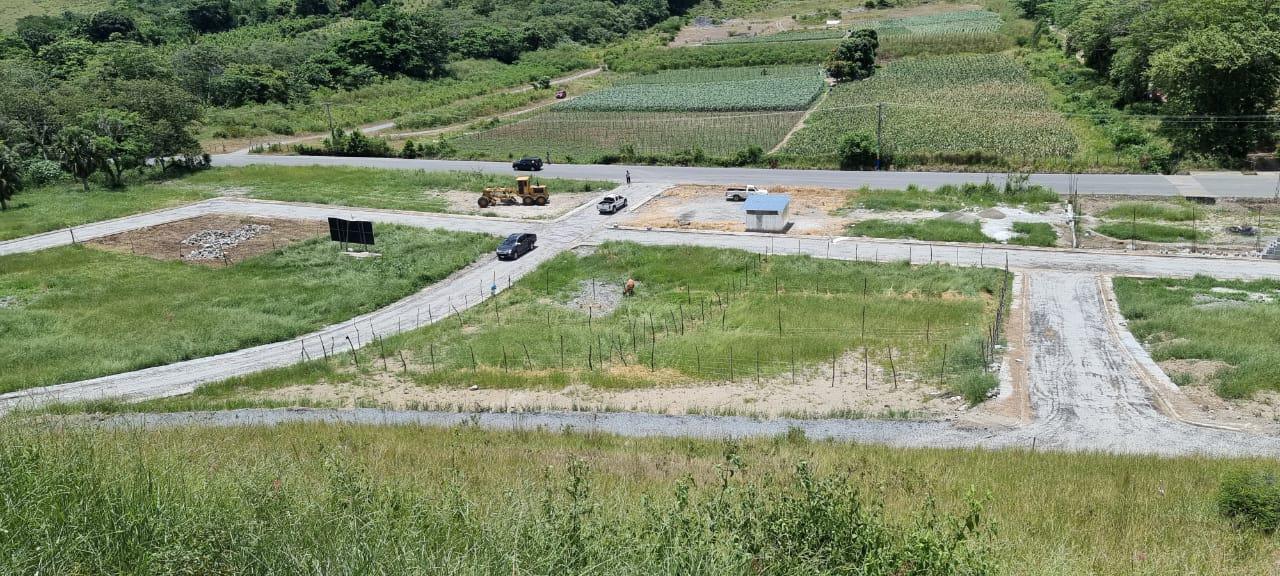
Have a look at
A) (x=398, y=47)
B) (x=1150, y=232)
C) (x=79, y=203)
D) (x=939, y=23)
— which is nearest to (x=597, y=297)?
(x=1150, y=232)

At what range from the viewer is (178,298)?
3738 cm

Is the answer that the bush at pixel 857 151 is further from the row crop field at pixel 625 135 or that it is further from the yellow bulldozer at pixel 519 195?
the yellow bulldozer at pixel 519 195

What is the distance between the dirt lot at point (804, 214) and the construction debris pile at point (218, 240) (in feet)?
73.3

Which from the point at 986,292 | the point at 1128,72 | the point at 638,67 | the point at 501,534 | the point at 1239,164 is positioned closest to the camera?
the point at 501,534

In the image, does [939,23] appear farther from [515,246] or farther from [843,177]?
[515,246]

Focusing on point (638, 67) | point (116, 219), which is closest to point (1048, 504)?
point (116, 219)

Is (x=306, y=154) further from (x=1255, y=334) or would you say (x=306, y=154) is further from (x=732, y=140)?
(x=1255, y=334)

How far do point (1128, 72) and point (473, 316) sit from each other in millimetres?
57770

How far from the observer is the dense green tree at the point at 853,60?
9638 cm

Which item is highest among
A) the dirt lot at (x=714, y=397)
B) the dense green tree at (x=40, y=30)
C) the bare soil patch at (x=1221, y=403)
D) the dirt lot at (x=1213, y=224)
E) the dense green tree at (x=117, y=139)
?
the dense green tree at (x=40, y=30)

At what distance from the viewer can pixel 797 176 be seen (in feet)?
188

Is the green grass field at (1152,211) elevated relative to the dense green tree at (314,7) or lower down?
lower down

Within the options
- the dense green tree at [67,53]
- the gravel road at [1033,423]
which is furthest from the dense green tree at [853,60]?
the dense green tree at [67,53]

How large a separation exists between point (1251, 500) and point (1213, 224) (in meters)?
35.0
